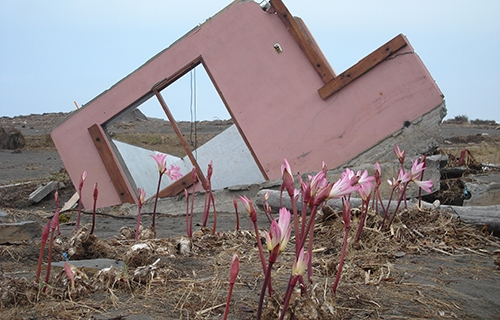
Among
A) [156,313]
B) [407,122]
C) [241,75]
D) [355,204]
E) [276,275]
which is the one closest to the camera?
[156,313]

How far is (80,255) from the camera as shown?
10.6 feet

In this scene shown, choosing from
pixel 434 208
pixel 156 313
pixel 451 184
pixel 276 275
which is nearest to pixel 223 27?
pixel 451 184

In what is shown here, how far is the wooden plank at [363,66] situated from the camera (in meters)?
7.02

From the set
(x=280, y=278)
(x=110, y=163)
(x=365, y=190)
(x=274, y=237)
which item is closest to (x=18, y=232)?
(x=280, y=278)

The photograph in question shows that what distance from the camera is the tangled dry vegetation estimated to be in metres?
2.16

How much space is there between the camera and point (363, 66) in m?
7.14

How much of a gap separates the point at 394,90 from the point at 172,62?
3.07m

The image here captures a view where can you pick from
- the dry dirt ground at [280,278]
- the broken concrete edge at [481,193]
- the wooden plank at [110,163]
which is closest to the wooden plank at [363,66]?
the broken concrete edge at [481,193]

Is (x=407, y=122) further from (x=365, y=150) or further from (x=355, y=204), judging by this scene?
(x=355, y=204)

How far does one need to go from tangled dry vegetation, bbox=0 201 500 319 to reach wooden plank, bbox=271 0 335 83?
3.72 metres

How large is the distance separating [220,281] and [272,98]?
5095 mm

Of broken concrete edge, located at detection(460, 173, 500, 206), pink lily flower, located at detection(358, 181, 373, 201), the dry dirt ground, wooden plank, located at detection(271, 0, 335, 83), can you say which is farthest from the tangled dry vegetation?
wooden plank, located at detection(271, 0, 335, 83)

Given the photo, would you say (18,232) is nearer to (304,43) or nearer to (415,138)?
(304,43)

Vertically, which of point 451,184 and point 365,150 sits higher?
point 365,150
